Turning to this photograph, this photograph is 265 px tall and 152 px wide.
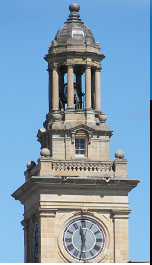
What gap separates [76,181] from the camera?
10638 centimetres

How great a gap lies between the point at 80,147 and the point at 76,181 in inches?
104

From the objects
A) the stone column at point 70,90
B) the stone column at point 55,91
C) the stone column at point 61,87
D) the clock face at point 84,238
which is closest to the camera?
the clock face at point 84,238

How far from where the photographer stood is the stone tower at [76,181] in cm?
10631

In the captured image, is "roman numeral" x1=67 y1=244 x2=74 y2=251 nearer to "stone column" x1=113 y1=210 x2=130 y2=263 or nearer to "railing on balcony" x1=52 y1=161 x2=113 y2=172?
"stone column" x1=113 y1=210 x2=130 y2=263

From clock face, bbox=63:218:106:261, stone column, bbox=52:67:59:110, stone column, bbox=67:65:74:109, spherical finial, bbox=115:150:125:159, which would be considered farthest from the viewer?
stone column, bbox=52:67:59:110

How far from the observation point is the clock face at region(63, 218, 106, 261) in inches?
4188

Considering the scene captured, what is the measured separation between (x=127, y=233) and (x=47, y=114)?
8.16 m

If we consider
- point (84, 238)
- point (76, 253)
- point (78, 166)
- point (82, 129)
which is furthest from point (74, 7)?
point (76, 253)

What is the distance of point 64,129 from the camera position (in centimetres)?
10806

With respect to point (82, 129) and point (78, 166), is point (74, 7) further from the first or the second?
point (78, 166)

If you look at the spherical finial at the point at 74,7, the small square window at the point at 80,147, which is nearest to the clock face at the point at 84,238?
the small square window at the point at 80,147

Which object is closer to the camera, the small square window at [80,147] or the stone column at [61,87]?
the small square window at [80,147]

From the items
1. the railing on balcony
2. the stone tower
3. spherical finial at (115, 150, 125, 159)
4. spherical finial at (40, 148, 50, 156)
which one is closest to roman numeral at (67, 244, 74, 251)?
the stone tower

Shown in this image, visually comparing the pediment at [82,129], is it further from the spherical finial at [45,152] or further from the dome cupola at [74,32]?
the dome cupola at [74,32]
